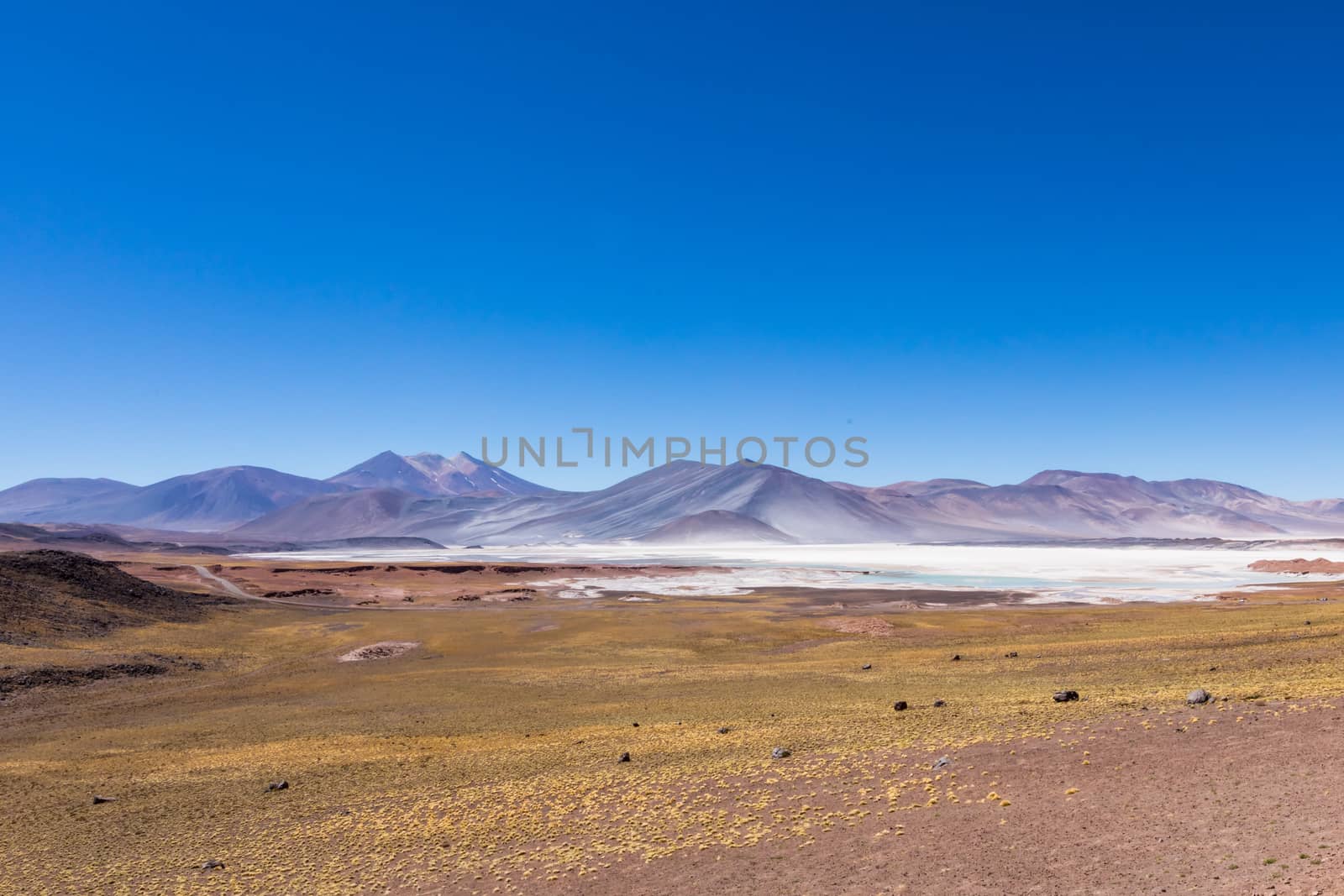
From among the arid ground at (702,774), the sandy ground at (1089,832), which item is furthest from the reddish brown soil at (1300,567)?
the sandy ground at (1089,832)

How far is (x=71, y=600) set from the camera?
3800 centimetres

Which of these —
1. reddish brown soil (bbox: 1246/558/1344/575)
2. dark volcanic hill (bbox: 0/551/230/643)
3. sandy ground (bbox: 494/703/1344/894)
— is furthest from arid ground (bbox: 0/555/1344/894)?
reddish brown soil (bbox: 1246/558/1344/575)

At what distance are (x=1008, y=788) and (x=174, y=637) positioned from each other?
36.4m

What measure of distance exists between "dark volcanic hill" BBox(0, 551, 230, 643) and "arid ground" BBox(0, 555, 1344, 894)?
5.47 metres

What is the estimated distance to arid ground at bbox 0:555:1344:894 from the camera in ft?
32.2

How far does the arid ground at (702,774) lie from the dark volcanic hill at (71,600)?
5466mm

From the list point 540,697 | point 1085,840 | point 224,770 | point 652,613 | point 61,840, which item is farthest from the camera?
point 652,613

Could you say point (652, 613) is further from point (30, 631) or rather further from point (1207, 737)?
point (1207, 737)

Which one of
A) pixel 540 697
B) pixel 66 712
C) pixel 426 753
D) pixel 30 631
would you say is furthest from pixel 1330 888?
pixel 30 631

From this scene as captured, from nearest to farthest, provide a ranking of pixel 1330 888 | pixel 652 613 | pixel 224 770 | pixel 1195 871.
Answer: pixel 1330 888 < pixel 1195 871 < pixel 224 770 < pixel 652 613

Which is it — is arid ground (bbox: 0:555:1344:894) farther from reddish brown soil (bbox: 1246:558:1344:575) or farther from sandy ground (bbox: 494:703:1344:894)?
reddish brown soil (bbox: 1246:558:1344:575)

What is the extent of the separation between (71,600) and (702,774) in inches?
1456

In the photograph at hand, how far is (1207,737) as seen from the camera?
42.0ft

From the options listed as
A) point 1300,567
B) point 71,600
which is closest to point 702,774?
point 71,600
